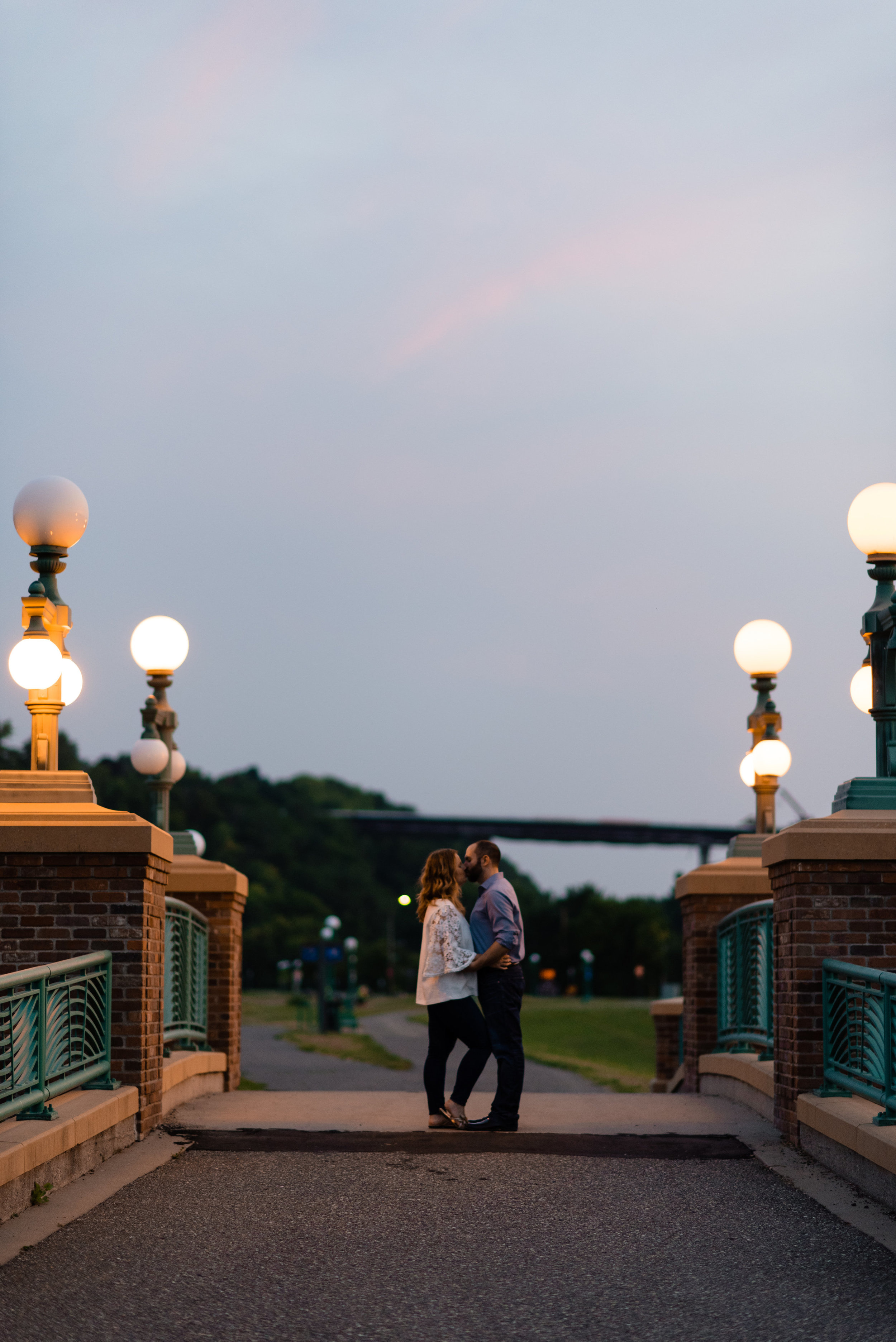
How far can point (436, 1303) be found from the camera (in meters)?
4.96

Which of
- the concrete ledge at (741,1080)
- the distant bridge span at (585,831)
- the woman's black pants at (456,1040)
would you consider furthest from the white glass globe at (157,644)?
the distant bridge span at (585,831)

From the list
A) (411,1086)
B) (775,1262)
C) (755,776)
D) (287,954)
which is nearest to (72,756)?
(287,954)

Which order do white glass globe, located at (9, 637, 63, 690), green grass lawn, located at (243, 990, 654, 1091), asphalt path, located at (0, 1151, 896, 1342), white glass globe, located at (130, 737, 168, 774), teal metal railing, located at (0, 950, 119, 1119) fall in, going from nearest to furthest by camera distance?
asphalt path, located at (0, 1151, 896, 1342) → teal metal railing, located at (0, 950, 119, 1119) → white glass globe, located at (9, 637, 63, 690) → white glass globe, located at (130, 737, 168, 774) → green grass lawn, located at (243, 990, 654, 1091)

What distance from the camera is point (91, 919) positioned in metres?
7.95

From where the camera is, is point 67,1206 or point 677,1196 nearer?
point 67,1206

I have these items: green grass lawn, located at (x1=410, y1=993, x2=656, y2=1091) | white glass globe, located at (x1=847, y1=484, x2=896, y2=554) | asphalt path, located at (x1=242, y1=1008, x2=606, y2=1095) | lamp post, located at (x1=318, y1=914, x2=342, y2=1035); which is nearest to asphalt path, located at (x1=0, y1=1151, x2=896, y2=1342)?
white glass globe, located at (x1=847, y1=484, x2=896, y2=554)

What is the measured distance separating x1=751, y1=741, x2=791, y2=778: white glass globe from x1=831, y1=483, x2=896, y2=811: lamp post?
143 inches

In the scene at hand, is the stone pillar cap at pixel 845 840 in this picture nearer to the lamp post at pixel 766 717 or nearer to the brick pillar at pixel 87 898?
the brick pillar at pixel 87 898

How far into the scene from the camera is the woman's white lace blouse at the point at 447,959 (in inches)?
332

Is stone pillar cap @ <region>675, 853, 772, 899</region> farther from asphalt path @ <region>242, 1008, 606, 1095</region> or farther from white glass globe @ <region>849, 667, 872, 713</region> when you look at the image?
asphalt path @ <region>242, 1008, 606, 1095</region>

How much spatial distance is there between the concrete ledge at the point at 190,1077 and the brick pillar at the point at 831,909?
3765 millimetres

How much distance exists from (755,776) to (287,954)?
9910 centimetres

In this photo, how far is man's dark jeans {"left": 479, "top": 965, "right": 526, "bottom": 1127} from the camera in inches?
333

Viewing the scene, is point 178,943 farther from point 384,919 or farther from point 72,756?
point 384,919
